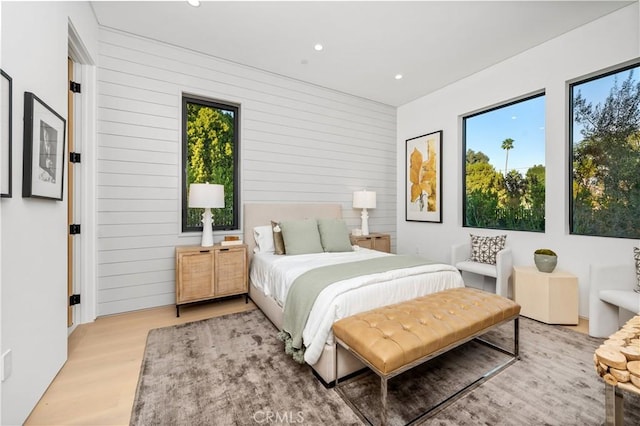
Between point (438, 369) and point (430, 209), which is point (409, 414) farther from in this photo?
point (430, 209)

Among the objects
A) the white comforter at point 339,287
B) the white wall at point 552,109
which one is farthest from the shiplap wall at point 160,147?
the white wall at point 552,109

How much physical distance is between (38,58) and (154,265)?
2223mm

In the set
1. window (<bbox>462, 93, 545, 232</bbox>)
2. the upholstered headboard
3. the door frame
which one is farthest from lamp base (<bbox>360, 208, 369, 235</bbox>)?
the door frame

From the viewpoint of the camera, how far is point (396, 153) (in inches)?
208

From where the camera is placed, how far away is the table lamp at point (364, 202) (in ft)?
14.8

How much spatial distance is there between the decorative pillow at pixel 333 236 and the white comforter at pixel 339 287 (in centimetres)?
29

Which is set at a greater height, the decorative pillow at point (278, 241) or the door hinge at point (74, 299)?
the decorative pillow at point (278, 241)

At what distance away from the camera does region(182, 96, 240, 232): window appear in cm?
349

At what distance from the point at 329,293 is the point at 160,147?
273 centimetres

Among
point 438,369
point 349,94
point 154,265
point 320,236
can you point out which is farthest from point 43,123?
point 349,94

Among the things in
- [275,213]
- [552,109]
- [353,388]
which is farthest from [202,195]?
[552,109]

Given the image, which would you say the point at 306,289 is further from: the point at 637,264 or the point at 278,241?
the point at 637,264

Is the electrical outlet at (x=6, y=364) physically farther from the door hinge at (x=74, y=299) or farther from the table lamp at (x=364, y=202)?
the table lamp at (x=364, y=202)

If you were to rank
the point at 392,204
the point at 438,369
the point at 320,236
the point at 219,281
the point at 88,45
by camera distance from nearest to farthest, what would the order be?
the point at 438,369, the point at 88,45, the point at 219,281, the point at 320,236, the point at 392,204
